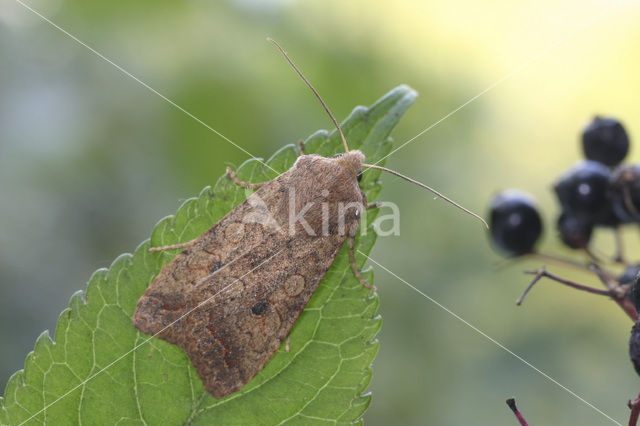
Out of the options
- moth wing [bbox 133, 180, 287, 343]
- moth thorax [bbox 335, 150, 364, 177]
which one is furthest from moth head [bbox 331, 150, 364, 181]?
moth wing [bbox 133, 180, 287, 343]

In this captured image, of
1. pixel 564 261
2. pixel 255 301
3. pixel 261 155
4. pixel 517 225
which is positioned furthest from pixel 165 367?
pixel 261 155

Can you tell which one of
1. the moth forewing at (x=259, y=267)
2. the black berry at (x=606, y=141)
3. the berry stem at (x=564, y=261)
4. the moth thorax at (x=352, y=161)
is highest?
the moth thorax at (x=352, y=161)

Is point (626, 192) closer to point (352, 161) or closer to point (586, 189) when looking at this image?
point (586, 189)

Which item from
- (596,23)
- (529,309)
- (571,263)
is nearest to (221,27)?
(571,263)

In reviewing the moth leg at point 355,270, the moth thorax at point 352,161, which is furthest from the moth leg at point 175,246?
the moth thorax at point 352,161

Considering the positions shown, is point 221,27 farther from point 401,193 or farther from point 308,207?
point 308,207

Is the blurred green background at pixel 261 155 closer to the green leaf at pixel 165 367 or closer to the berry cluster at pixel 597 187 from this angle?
the berry cluster at pixel 597 187
